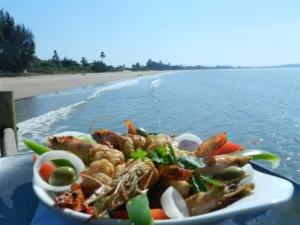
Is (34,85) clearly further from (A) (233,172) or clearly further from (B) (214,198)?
(B) (214,198)

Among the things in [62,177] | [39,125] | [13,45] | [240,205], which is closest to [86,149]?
[62,177]

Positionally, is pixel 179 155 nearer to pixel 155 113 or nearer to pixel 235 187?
pixel 235 187

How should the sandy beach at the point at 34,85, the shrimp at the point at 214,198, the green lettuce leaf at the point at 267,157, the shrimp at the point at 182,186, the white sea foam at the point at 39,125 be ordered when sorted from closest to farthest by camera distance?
the shrimp at the point at 214,198
the shrimp at the point at 182,186
the green lettuce leaf at the point at 267,157
the white sea foam at the point at 39,125
the sandy beach at the point at 34,85

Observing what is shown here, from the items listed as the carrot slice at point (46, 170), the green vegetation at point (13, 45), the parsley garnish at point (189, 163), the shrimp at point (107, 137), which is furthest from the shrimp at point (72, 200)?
the green vegetation at point (13, 45)

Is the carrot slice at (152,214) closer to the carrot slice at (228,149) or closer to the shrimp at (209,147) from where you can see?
the shrimp at (209,147)

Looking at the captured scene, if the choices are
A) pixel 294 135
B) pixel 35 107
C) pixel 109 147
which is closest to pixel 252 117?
pixel 294 135

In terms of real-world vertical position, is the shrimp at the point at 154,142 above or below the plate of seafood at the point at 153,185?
above

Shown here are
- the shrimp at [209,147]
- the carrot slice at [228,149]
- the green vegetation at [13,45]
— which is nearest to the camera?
the shrimp at [209,147]

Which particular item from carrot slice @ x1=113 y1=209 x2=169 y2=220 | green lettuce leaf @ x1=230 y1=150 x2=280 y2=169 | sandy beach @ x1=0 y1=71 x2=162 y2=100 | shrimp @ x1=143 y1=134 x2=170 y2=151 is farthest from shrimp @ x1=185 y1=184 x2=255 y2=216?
sandy beach @ x1=0 y1=71 x2=162 y2=100
